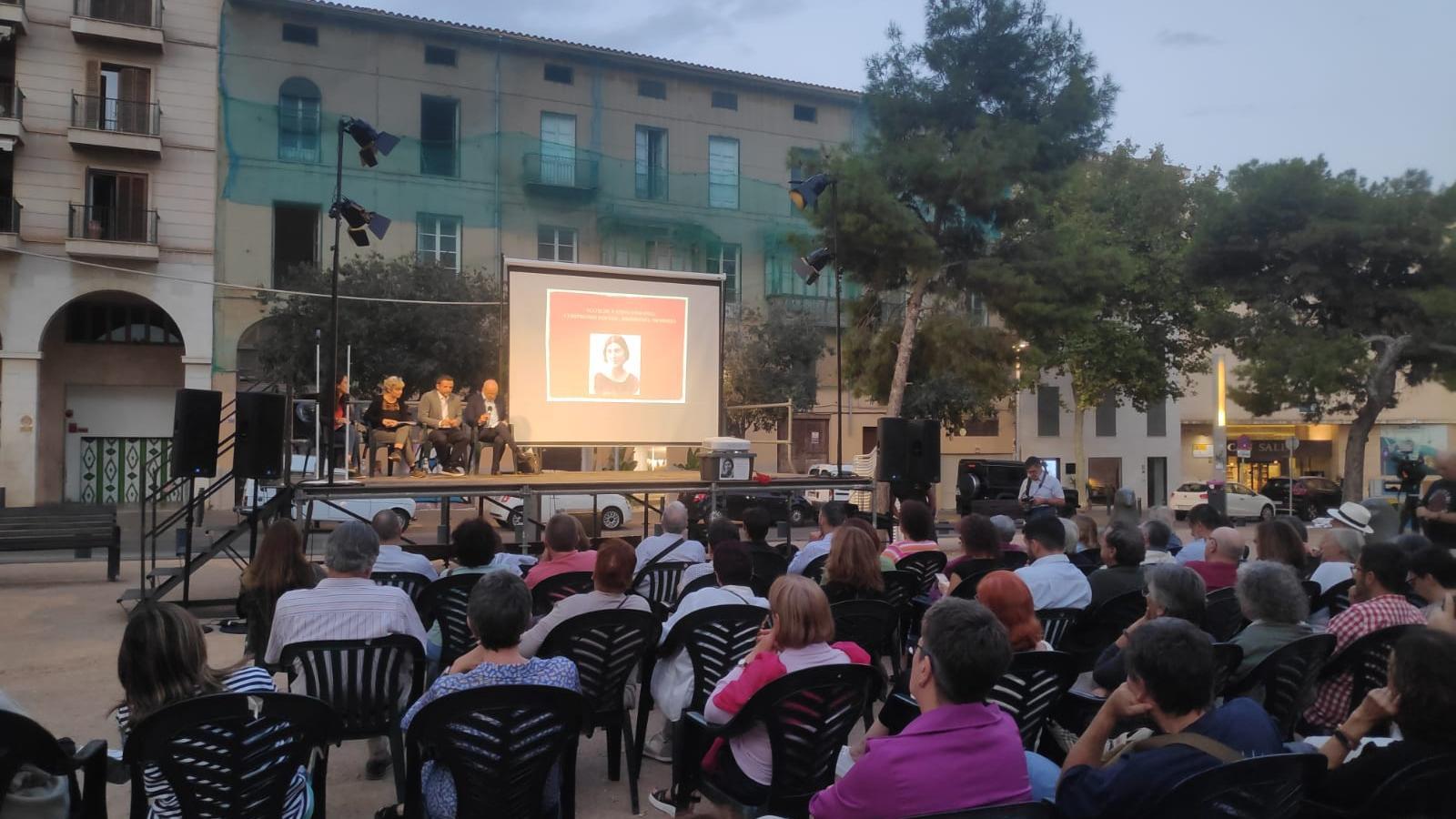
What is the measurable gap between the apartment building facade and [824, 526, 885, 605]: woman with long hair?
2145 cm

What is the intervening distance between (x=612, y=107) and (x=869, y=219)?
12.2 meters

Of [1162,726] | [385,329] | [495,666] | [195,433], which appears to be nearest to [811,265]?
[195,433]

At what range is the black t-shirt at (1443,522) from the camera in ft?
23.8

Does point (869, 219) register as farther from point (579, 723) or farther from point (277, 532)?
point (579, 723)

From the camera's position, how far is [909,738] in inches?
93.0

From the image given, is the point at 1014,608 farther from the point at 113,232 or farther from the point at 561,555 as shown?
the point at 113,232

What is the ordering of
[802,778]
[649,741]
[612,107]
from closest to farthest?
[802,778], [649,741], [612,107]

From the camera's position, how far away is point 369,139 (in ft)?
34.5

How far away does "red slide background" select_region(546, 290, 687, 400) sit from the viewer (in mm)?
11555

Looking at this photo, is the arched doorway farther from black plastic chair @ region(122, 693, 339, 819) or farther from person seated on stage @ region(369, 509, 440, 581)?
black plastic chair @ region(122, 693, 339, 819)

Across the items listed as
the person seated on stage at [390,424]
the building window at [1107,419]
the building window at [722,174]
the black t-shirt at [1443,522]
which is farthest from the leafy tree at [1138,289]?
the black t-shirt at [1443,522]

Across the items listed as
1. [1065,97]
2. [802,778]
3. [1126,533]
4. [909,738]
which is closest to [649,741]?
[802,778]

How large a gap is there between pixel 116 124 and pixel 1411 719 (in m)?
26.4

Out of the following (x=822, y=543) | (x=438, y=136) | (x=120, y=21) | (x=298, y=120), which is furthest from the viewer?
(x=438, y=136)
